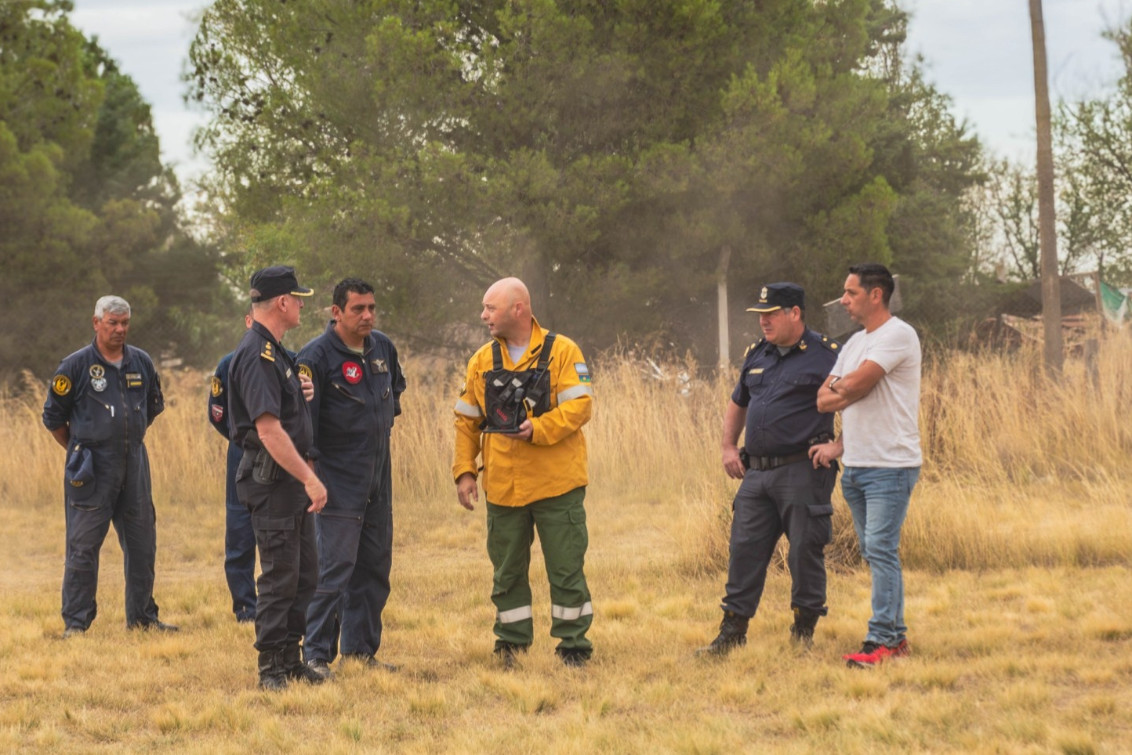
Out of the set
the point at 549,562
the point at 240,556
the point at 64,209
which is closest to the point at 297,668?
the point at 549,562

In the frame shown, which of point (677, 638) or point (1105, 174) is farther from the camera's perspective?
point (1105, 174)

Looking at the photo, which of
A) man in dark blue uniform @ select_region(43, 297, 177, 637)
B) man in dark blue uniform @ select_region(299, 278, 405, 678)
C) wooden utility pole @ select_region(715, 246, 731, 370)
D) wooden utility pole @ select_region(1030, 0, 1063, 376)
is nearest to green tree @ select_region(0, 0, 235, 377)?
wooden utility pole @ select_region(715, 246, 731, 370)

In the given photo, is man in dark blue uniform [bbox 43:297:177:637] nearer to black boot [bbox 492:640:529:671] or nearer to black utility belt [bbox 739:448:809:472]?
black boot [bbox 492:640:529:671]

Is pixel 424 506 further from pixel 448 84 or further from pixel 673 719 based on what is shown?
pixel 448 84

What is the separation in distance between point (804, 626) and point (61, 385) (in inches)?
177

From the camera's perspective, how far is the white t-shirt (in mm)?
5539

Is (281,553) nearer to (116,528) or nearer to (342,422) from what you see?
(342,422)

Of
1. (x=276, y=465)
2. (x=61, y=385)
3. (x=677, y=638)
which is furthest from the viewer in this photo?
(x=61, y=385)

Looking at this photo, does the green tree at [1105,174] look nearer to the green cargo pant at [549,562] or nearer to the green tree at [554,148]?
the green tree at [554,148]

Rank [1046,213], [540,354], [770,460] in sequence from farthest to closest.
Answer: [1046,213] < [770,460] < [540,354]

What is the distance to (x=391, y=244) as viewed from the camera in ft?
61.7

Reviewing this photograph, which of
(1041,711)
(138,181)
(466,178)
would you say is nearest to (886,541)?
(1041,711)

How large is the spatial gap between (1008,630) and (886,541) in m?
1.23

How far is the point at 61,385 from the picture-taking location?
7023 mm
